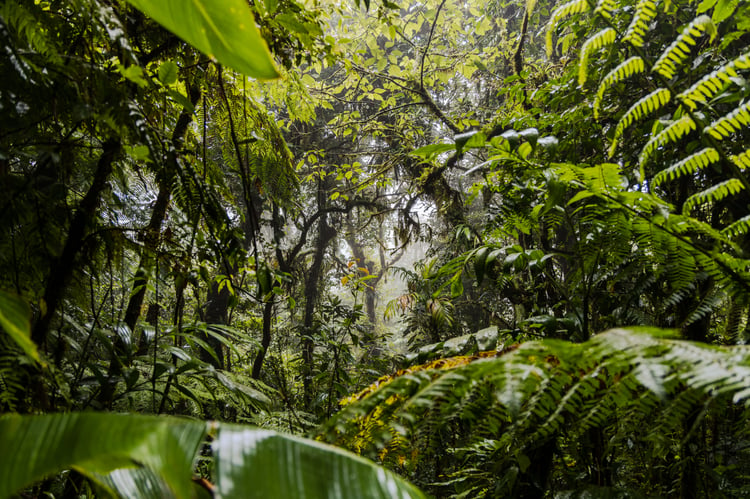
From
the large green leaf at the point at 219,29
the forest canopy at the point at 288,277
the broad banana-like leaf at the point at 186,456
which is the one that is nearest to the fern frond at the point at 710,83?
the forest canopy at the point at 288,277

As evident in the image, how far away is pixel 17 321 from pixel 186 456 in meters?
0.22

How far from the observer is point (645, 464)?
1.61 m

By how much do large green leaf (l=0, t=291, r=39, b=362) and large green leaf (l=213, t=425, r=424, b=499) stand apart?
190mm

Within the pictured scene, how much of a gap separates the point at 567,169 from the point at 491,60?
3503 millimetres

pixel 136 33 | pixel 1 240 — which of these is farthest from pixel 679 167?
pixel 1 240

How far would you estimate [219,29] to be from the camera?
42cm

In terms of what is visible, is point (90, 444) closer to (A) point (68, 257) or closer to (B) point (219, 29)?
(B) point (219, 29)

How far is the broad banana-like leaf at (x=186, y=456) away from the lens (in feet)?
0.84

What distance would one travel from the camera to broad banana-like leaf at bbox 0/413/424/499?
25 cm

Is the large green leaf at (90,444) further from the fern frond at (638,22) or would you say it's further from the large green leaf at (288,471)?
the fern frond at (638,22)

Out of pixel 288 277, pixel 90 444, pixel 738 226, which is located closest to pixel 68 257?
pixel 288 277

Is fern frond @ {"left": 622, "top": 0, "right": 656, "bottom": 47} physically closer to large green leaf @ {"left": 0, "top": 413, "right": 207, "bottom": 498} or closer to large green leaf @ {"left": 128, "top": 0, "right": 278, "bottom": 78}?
large green leaf @ {"left": 128, "top": 0, "right": 278, "bottom": 78}

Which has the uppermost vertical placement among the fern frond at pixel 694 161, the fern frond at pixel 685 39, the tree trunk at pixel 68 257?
the fern frond at pixel 685 39

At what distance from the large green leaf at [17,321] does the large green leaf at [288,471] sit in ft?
0.62
